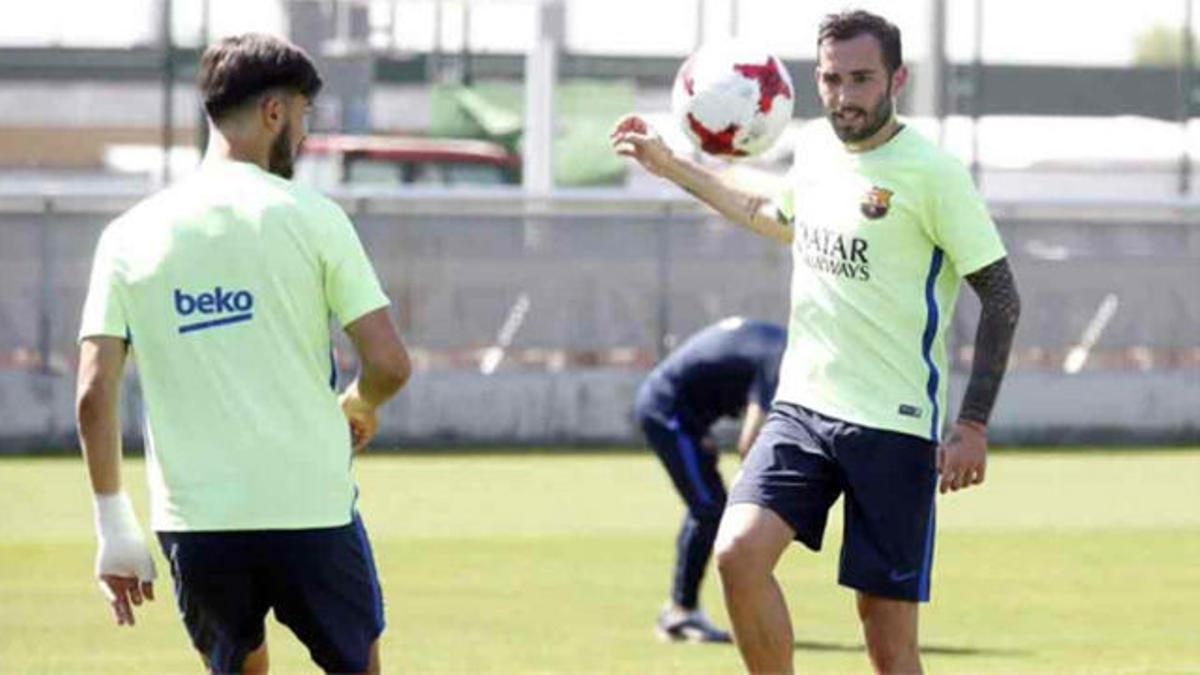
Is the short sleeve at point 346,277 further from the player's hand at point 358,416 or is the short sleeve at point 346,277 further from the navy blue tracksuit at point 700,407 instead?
the navy blue tracksuit at point 700,407

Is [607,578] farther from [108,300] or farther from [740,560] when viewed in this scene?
[108,300]

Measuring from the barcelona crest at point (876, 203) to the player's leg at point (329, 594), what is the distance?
237 centimetres

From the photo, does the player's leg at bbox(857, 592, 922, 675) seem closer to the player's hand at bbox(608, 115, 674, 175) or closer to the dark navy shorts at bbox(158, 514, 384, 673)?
the player's hand at bbox(608, 115, 674, 175)

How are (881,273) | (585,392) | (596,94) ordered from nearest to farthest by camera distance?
(881,273) < (585,392) < (596,94)

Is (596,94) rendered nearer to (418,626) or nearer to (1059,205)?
(1059,205)

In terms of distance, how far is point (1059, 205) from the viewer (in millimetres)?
28781

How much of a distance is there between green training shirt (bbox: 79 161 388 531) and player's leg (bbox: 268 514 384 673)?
0.05 m

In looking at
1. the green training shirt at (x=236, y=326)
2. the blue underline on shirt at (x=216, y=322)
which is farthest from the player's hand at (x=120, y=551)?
the blue underline on shirt at (x=216, y=322)

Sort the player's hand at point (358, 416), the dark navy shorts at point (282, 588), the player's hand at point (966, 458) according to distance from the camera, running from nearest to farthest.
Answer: the dark navy shorts at point (282, 588) → the player's hand at point (358, 416) → the player's hand at point (966, 458)

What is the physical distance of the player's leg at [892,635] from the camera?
359 inches

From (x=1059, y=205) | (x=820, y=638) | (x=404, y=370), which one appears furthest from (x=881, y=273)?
(x=1059, y=205)

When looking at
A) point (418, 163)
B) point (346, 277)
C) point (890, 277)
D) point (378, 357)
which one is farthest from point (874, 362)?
point (418, 163)

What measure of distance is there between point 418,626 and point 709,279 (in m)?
13.8

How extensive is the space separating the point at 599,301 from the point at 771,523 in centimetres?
1829
